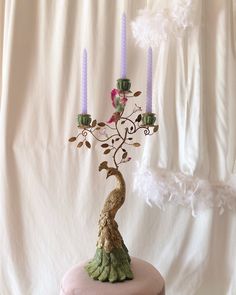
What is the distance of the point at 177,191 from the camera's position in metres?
1.46

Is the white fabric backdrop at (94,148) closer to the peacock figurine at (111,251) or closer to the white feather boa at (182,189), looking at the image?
the white feather boa at (182,189)

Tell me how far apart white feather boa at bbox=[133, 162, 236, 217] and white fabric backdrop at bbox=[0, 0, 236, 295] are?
3 cm

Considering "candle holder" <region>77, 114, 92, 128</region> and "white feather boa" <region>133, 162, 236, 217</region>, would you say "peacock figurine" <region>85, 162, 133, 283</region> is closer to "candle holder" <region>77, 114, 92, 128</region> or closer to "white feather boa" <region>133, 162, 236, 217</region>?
"candle holder" <region>77, 114, 92, 128</region>

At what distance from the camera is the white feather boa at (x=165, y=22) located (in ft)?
4.48

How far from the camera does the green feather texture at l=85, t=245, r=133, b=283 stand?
115 centimetres

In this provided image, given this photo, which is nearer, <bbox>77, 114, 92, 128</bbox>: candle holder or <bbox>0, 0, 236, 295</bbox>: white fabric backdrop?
<bbox>77, 114, 92, 128</bbox>: candle holder

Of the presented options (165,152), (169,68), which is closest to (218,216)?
(165,152)

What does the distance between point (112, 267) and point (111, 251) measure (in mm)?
47

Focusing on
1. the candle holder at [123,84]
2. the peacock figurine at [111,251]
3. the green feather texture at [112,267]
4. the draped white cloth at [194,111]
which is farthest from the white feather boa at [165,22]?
the green feather texture at [112,267]

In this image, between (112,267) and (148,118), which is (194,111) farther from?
(112,267)

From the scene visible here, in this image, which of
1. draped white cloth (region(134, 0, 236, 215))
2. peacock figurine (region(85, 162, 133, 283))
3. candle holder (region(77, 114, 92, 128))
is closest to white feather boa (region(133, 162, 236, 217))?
draped white cloth (region(134, 0, 236, 215))

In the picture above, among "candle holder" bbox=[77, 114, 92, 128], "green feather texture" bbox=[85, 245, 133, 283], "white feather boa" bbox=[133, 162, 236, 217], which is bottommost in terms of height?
"green feather texture" bbox=[85, 245, 133, 283]

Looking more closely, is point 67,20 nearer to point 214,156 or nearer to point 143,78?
point 143,78

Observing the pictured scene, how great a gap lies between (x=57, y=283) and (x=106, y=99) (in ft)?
2.46
